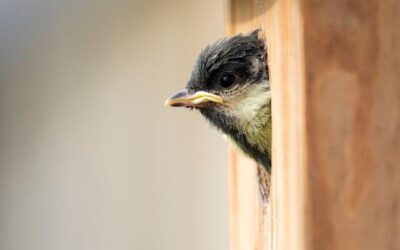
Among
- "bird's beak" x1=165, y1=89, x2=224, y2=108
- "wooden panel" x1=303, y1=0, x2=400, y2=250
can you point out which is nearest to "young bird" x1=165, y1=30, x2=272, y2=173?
"bird's beak" x1=165, y1=89, x2=224, y2=108

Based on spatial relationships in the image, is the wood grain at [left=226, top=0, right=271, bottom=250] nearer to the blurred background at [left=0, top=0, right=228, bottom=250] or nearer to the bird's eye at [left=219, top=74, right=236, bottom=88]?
the bird's eye at [left=219, top=74, right=236, bottom=88]

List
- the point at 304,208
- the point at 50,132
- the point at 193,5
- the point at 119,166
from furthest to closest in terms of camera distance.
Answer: the point at 50,132 < the point at 119,166 < the point at 193,5 < the point at 304,208

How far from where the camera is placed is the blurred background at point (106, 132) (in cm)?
108

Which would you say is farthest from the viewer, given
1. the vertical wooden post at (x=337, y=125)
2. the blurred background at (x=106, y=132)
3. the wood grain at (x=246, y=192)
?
the blurred background at (x=106, y=132)

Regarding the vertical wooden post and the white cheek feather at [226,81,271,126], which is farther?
the white cheek feather at [226,81,271,126]

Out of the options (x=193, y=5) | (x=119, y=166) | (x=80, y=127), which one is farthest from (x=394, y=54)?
(x=80, y=127)

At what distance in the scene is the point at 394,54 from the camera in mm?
508

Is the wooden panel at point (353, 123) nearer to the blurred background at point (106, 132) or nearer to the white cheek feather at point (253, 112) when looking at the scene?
the white cheek feather at point (253, 112)

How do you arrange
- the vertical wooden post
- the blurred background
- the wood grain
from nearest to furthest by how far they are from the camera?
the vertical wooden post < the wood grain < the blurred background

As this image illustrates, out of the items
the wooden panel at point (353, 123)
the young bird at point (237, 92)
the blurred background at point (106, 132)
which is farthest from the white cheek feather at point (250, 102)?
the blurred background at point (106, 132)

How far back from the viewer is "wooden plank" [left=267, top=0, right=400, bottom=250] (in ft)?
1.57

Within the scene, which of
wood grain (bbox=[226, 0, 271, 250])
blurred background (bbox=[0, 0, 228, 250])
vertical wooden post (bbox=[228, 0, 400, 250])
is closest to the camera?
vertical wooden post (bbox=[228, 0, 400, 250])

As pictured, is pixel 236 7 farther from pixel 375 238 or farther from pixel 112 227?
pixel 112 227

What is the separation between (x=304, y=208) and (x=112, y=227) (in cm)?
79
